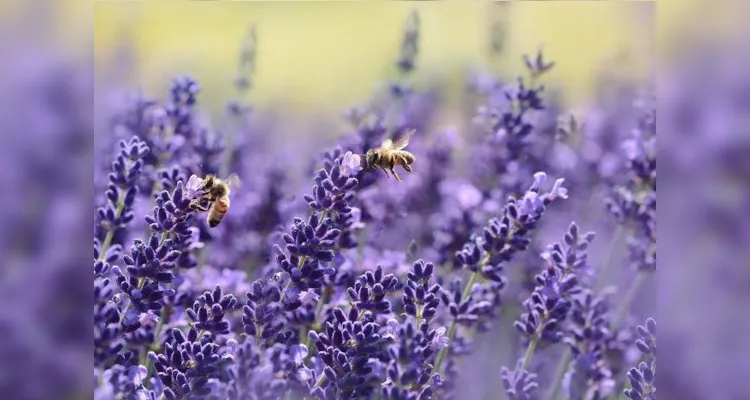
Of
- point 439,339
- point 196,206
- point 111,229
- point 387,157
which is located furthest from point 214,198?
point 439,339

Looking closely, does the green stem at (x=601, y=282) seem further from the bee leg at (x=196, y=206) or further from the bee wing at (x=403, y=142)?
the bee leg at (x=196, y=206)

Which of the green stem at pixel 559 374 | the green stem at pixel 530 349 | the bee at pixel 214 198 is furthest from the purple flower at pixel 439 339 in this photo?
the bee at pixel 214 198

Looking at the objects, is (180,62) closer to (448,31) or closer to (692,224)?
(448,31)

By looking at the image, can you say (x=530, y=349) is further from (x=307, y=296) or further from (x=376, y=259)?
(x=307, y=296)

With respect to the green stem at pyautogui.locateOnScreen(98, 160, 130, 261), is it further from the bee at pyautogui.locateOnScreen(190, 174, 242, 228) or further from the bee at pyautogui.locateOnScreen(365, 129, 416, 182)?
the bee at pyautogui.locateOnScreen(365, 129, 416, 182)

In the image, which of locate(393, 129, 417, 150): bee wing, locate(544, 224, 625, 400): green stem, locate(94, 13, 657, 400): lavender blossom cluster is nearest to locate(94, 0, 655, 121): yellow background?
locate(94, 13, 657, 400): lavender blossom cluster

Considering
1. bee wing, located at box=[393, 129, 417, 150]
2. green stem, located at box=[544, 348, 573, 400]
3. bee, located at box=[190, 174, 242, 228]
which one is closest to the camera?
bee, located at box=[190, 174, 242, 228]
